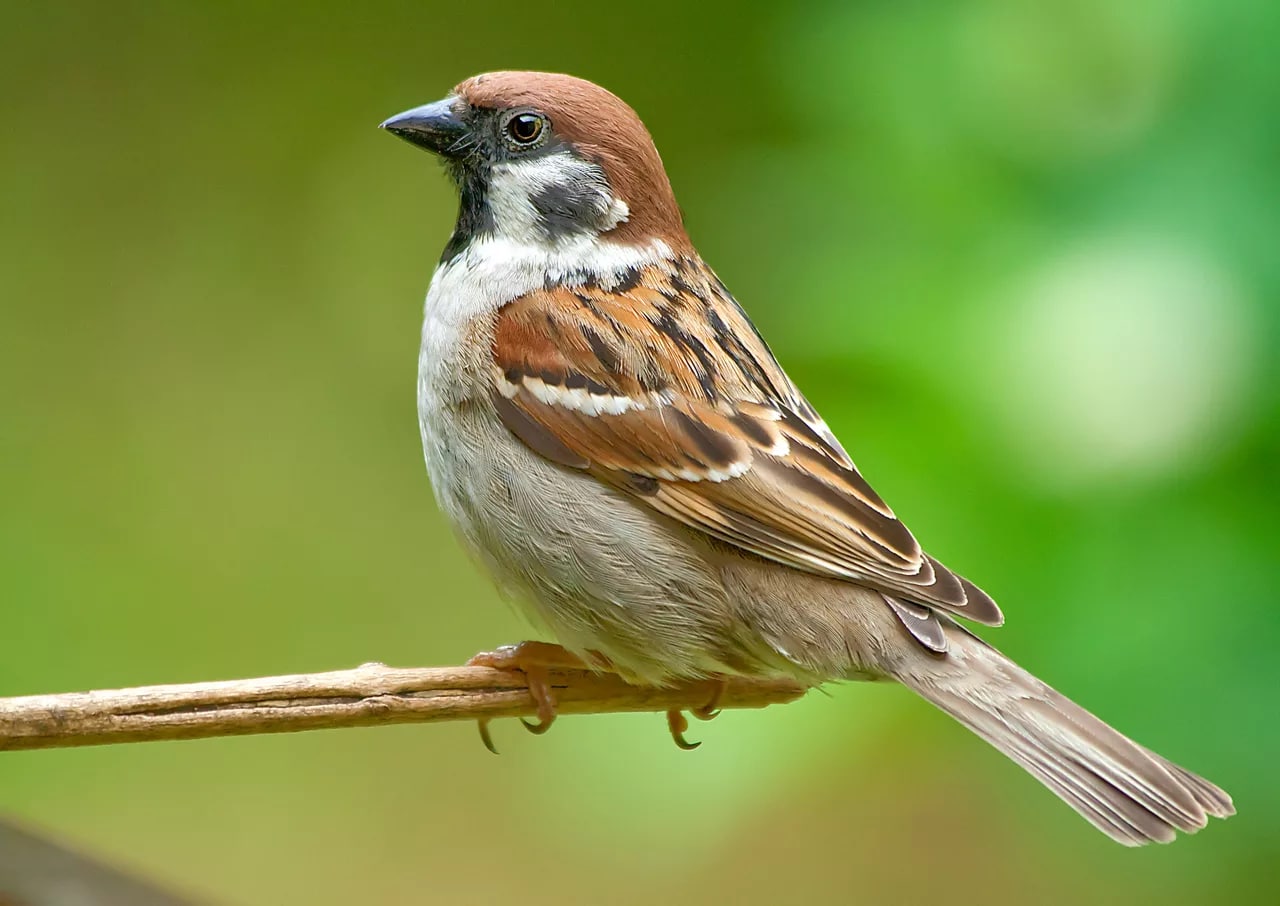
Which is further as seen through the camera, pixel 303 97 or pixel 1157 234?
pixel 303 97

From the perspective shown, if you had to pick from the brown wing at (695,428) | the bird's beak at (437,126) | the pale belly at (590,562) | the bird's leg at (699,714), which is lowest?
the bird's leg at (699,714)

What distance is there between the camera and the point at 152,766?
3576mm

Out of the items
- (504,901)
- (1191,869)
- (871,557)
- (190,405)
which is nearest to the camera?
(1191,869)

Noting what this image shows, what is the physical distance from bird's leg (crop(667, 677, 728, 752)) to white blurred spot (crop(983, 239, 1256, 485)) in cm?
62

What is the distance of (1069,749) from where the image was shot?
192 cm

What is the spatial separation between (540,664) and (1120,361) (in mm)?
974

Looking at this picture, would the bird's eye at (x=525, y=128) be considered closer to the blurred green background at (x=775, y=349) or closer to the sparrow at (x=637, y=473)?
the sparrow at (x=637, y=473)

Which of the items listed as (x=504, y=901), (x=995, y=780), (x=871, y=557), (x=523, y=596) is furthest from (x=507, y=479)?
(x=504, y=901)

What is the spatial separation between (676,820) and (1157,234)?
109cm

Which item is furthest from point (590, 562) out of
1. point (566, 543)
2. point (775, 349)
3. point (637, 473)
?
point (775, 349)

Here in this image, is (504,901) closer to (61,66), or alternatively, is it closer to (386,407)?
(386,407)

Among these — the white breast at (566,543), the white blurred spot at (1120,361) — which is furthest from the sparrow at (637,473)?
the white blurred spot at (1120,361)

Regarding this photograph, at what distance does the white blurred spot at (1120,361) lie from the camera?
6.34 feet

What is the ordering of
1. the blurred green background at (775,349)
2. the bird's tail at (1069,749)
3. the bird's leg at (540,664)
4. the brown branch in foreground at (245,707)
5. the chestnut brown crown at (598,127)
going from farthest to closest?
the chestnut brown crown at (598,127), the bird's leg at (540,664), the blurred green background at (775,349), the bird's tail at (1069,749), the brown branch in foreground at (245,707)
